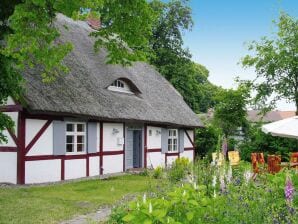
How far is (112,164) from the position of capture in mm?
18516

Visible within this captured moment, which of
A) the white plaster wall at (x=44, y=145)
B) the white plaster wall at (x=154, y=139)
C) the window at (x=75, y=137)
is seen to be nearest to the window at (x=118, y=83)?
the white plaster wall at (x=154, y=139)

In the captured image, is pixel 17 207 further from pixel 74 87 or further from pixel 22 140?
pixel 74 87

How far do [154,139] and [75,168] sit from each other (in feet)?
19.5

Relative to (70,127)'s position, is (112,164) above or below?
below

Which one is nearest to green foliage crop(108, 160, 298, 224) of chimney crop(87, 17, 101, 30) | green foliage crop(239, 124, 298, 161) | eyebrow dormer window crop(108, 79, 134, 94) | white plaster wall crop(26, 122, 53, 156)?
white plaster wall crop(26, 122, 53, 156)

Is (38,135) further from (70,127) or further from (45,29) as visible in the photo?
(45,29)

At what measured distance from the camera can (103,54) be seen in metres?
21.8

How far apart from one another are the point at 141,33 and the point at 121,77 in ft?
19.8

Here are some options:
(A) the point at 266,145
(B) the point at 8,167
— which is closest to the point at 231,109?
(A) the point at 266,145

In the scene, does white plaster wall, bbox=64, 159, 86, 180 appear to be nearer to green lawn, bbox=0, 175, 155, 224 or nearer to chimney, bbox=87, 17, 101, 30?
green lawn, bbox=0, 175, 155, 224

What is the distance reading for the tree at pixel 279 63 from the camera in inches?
1151

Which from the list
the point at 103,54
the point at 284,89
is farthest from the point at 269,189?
the point at 284,89

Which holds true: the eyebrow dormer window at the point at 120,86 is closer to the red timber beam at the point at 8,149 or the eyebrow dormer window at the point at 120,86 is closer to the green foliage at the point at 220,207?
the red timber beam at the point at 8,149

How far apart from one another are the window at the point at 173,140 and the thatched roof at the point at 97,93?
30.6 inches
